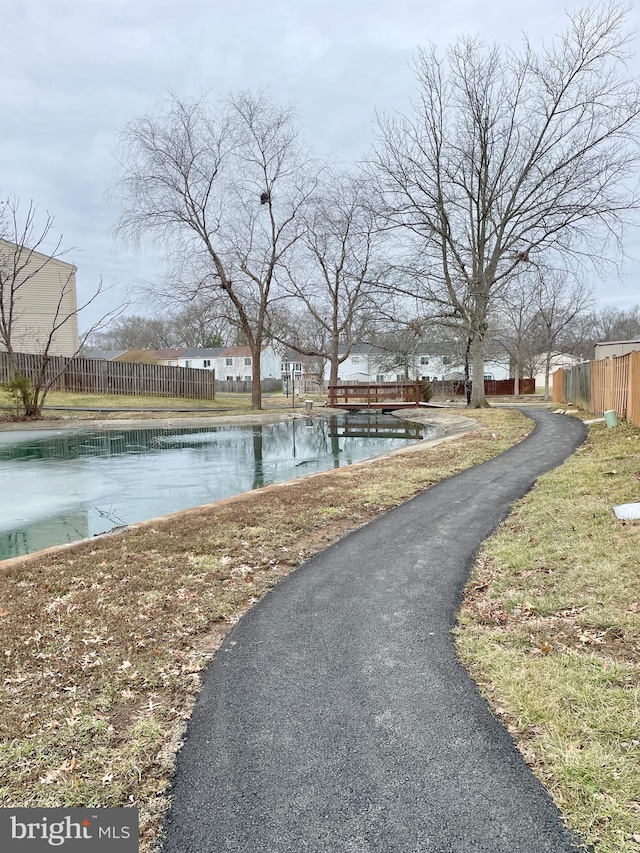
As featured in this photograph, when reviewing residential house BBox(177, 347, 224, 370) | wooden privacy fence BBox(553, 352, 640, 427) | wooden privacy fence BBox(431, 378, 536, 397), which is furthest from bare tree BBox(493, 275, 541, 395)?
residential house BBox(177, 347, 224, 370)

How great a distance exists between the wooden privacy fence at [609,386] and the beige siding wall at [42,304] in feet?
82.9

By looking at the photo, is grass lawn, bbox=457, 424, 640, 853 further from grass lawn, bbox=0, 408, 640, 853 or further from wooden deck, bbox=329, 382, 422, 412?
Result: wooden deck, bbox=329, 382, 422, 412

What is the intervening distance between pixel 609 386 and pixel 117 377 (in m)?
24.4

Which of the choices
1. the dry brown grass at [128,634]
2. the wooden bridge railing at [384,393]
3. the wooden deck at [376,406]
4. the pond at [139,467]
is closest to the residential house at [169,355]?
the wooden bridge railing at [384,393]

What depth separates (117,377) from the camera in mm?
28484

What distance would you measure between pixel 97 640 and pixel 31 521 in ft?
15.3

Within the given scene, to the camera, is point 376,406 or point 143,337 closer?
point 376,406

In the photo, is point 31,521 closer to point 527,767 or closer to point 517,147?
point 527,767

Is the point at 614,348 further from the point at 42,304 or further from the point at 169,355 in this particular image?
the point at 169,355

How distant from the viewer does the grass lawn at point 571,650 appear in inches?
75.6

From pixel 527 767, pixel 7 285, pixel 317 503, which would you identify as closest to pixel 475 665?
pixel 527 767

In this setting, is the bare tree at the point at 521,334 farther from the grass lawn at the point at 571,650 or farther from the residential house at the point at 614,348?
the grass lawn at the point at 571,650

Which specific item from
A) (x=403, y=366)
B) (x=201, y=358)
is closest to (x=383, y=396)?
(x=403, y=366)

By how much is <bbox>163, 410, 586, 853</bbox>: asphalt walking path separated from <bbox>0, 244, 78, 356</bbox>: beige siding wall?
2845 centimetres
